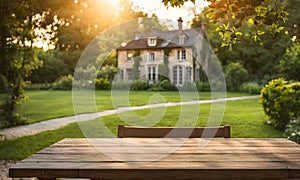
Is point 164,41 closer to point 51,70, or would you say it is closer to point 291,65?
point 291,65

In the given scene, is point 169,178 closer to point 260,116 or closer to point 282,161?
point 282,161

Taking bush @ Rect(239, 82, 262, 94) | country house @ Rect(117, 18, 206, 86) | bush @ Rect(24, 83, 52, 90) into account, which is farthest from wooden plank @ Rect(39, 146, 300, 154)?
bush @ Rect(24, 83, 52, 90)

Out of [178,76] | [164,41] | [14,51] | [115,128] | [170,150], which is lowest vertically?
[115,128]

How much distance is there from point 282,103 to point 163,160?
26.7ft

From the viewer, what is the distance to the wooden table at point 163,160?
2299 mm

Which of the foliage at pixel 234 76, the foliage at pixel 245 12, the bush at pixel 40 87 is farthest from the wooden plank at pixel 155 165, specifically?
the bush at pixel 40 87

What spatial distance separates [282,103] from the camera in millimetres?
9992

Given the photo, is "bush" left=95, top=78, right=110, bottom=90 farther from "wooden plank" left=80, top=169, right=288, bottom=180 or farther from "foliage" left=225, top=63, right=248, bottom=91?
"wooden plank" left=80, top=169, right=288, bottom=180

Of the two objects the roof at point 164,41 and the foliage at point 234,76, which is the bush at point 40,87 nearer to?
the roof at point 164,41

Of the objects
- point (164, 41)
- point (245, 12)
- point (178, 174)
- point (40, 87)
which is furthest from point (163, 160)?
point (40, 87)

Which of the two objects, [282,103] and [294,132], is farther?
[282,103]

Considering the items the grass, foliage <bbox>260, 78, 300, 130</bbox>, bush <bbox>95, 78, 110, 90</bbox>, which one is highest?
bush <bbox>95, 78, 110, 90</bbox>

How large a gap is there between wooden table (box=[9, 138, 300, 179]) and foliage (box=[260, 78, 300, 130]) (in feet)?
22.9

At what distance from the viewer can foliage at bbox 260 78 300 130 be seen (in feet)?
32.8
